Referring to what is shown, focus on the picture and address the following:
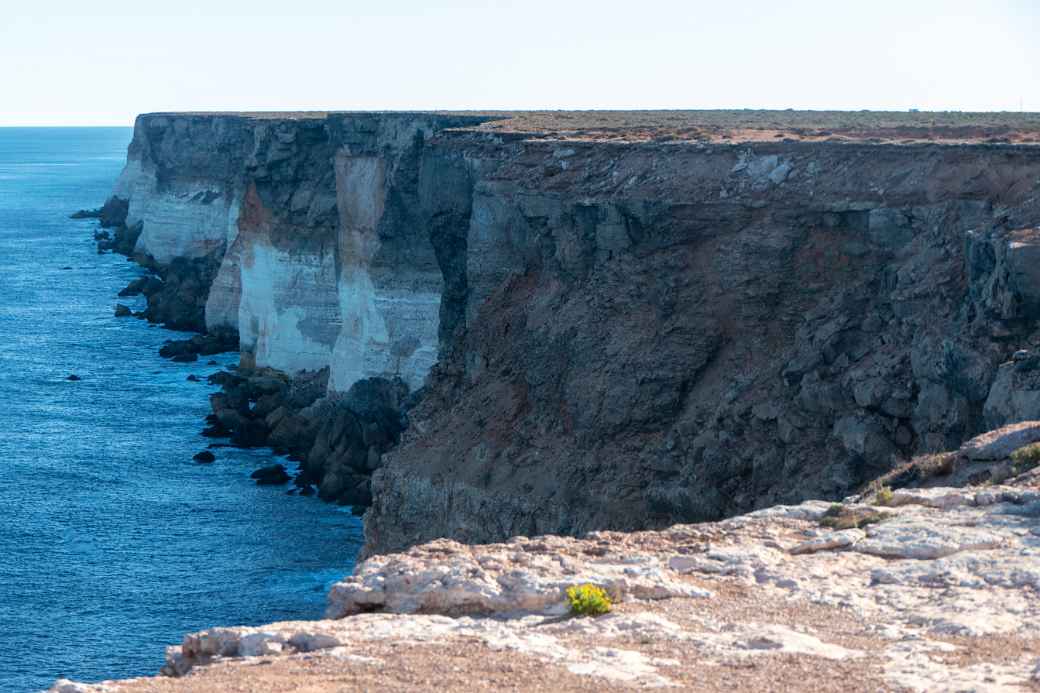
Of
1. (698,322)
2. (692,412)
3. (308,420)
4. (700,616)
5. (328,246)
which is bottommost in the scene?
(308,420)

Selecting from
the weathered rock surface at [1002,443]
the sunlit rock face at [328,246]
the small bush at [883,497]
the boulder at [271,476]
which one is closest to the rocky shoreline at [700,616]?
the small bush at [883,497]

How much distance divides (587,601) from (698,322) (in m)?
17.3

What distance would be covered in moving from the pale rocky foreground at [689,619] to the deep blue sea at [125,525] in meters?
19.8

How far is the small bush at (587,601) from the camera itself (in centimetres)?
1194

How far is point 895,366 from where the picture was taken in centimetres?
2477

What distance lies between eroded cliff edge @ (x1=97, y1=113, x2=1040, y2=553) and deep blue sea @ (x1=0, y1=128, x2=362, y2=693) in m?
5.56

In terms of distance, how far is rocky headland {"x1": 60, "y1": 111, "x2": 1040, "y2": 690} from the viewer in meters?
11.5

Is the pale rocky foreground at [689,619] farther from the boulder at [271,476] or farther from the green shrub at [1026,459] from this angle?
the boulder at [271,476]

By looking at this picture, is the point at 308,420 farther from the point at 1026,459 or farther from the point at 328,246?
the point at 1026,459

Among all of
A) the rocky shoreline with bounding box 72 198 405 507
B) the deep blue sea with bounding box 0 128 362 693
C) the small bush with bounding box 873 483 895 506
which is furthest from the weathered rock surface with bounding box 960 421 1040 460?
the rocky shoreline with bounding box 72 198 405 507

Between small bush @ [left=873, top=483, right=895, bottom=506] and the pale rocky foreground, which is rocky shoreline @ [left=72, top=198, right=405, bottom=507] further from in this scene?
the pale rocky foreground

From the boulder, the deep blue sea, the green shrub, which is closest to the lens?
the green shrub

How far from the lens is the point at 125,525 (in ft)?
139

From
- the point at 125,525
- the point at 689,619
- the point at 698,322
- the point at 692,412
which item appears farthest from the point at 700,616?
the point at 125,525
